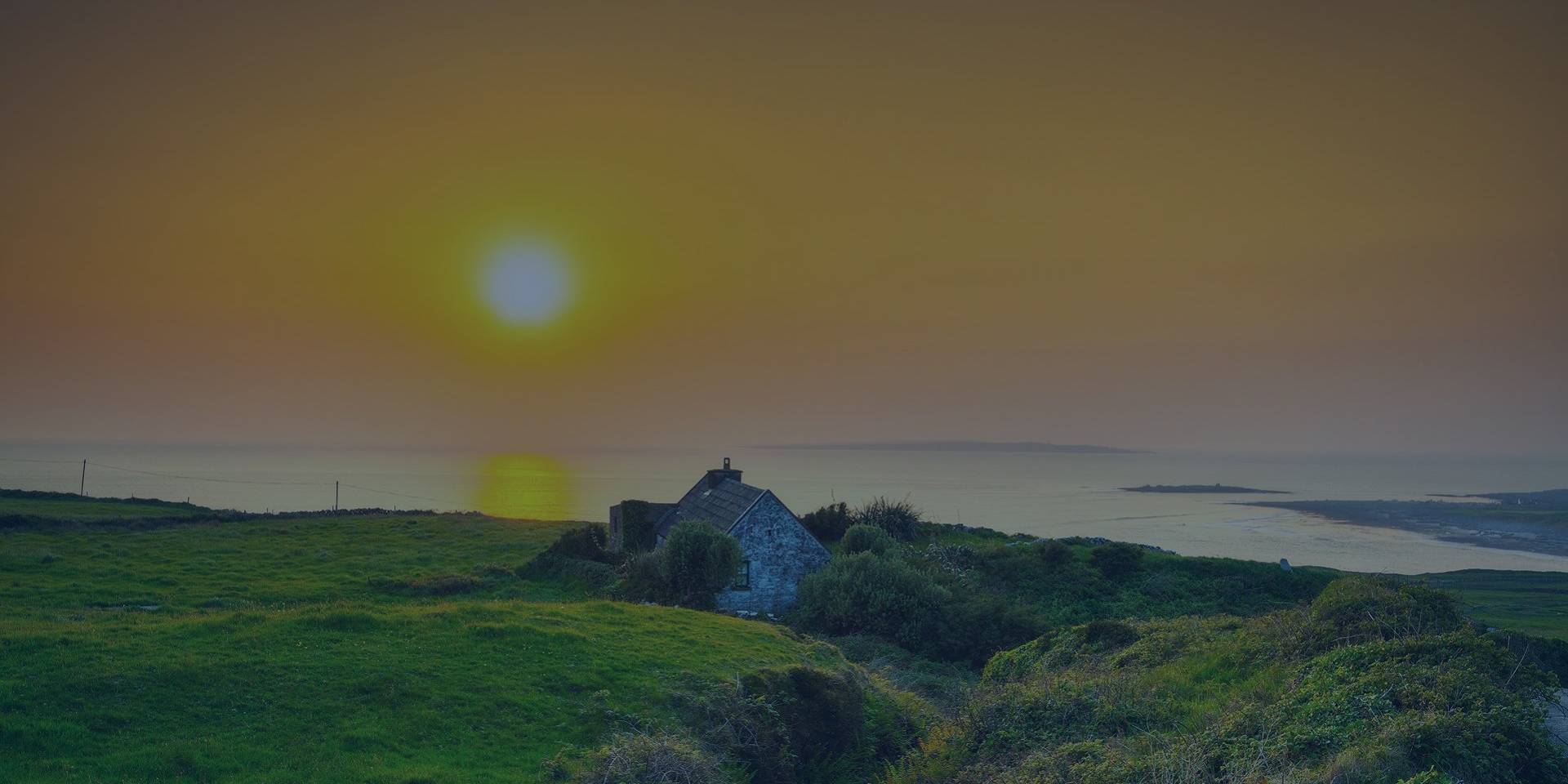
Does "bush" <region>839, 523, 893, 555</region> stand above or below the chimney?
below

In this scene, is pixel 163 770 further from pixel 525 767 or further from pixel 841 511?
pixel 841 511

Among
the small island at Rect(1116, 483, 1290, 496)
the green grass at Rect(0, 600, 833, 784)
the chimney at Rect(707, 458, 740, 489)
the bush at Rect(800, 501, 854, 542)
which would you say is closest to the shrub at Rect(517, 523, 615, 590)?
the chimney at Rect(707, 458, 740, 489)

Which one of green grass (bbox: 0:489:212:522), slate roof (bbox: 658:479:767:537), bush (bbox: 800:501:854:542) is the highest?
green grass (bbox: 0:489:212:522)

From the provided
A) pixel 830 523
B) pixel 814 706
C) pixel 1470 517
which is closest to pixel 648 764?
pixel 814 706

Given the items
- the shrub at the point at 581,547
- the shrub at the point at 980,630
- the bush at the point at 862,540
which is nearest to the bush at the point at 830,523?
the bush at the point at 862,540

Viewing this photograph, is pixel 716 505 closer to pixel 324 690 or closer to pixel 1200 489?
pixel 324 690

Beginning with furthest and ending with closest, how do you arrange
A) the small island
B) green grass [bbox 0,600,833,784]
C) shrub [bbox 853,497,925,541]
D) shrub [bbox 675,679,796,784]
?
the small island → shrub [bbox 853,497,925,541] → shrub [bbox 675,679,796,784] → green grass [bbox 0,600,833,784]

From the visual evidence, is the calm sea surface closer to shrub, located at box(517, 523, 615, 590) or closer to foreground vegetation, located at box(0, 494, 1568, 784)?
shrub, located at box(517, 523, 615, 590)

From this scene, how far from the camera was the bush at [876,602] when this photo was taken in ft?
97.3

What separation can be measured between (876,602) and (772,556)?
614 centimetres

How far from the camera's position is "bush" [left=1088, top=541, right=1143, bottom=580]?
39438mm

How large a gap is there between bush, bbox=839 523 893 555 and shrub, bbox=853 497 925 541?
7.23 metres

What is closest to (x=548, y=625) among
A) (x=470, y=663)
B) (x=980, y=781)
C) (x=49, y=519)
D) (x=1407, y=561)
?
(x=470, y=663)

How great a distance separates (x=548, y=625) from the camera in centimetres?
2086
